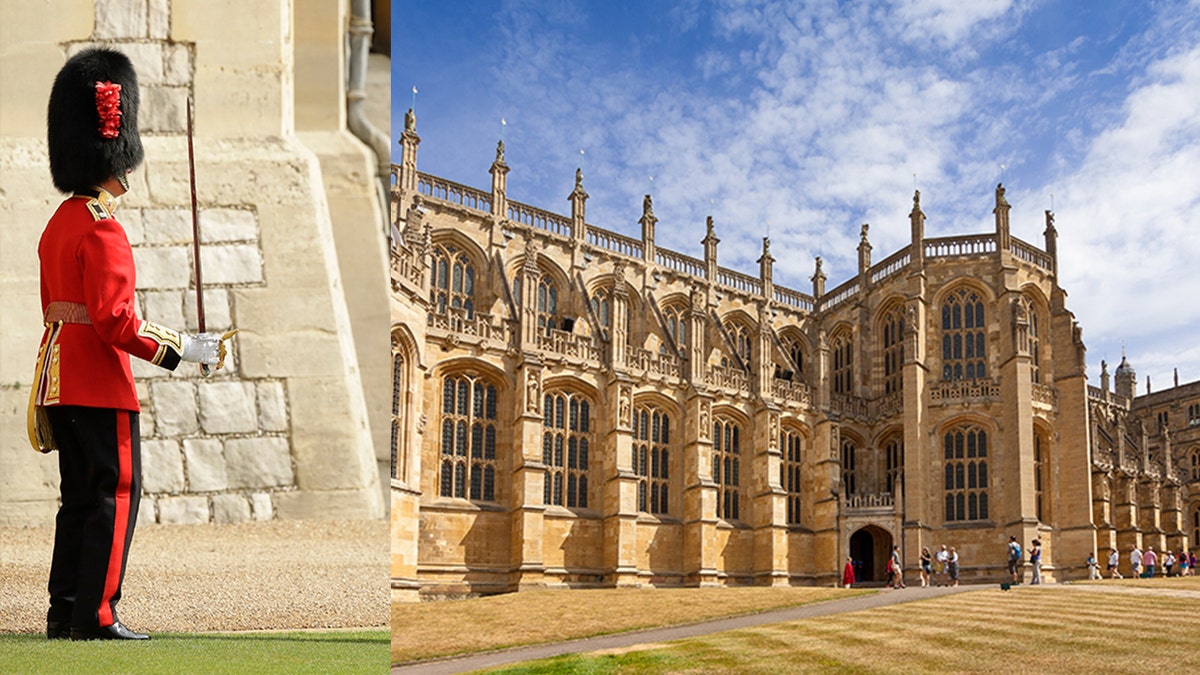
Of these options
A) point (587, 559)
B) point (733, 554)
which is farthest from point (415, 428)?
point (733, 554)

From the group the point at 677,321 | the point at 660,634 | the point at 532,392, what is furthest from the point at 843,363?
the point at 660,634

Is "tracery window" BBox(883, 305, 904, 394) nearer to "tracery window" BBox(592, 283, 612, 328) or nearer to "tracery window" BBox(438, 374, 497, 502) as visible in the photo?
"tracery window" BBox(592, 283, 612, 328)

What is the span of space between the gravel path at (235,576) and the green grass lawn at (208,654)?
0.28ft

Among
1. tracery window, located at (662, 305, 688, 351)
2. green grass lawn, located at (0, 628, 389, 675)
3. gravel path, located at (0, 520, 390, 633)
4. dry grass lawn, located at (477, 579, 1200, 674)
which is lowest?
dry grass lawn, located at (477, 579, 1200, 674)

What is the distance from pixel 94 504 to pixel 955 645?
1096 cm

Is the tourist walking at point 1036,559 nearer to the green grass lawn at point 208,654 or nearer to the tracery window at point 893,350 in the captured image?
the tracery window at point 893,350

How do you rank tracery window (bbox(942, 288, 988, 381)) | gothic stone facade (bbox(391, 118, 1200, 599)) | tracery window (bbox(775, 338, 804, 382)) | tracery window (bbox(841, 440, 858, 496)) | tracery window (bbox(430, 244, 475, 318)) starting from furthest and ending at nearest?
1. tracery window (bbox(775, 338, 804, 382))
2. tracery window (bbox(841, 440, 858, 496))
3. tracery window (bbox(942, 288, 988, 381))
4. tracery window (bbox(430, 244, 475, 318))
5. gothic stone facade (bbox(391, 118, 1200, 599))

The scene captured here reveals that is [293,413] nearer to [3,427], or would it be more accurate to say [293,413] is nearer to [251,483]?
[251,483]

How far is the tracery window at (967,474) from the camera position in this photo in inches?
1256

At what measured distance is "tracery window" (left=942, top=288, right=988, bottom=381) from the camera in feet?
111

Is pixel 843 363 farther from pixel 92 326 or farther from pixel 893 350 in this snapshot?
pixel 92 326

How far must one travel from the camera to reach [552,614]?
18.9 m

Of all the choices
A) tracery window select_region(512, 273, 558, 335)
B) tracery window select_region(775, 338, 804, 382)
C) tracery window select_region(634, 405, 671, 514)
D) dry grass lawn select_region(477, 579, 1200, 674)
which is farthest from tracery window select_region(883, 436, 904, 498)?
dry grass lawn select_region(477, 579, 1200, 674)

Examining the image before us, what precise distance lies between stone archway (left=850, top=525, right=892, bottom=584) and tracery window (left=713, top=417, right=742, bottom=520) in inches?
181
